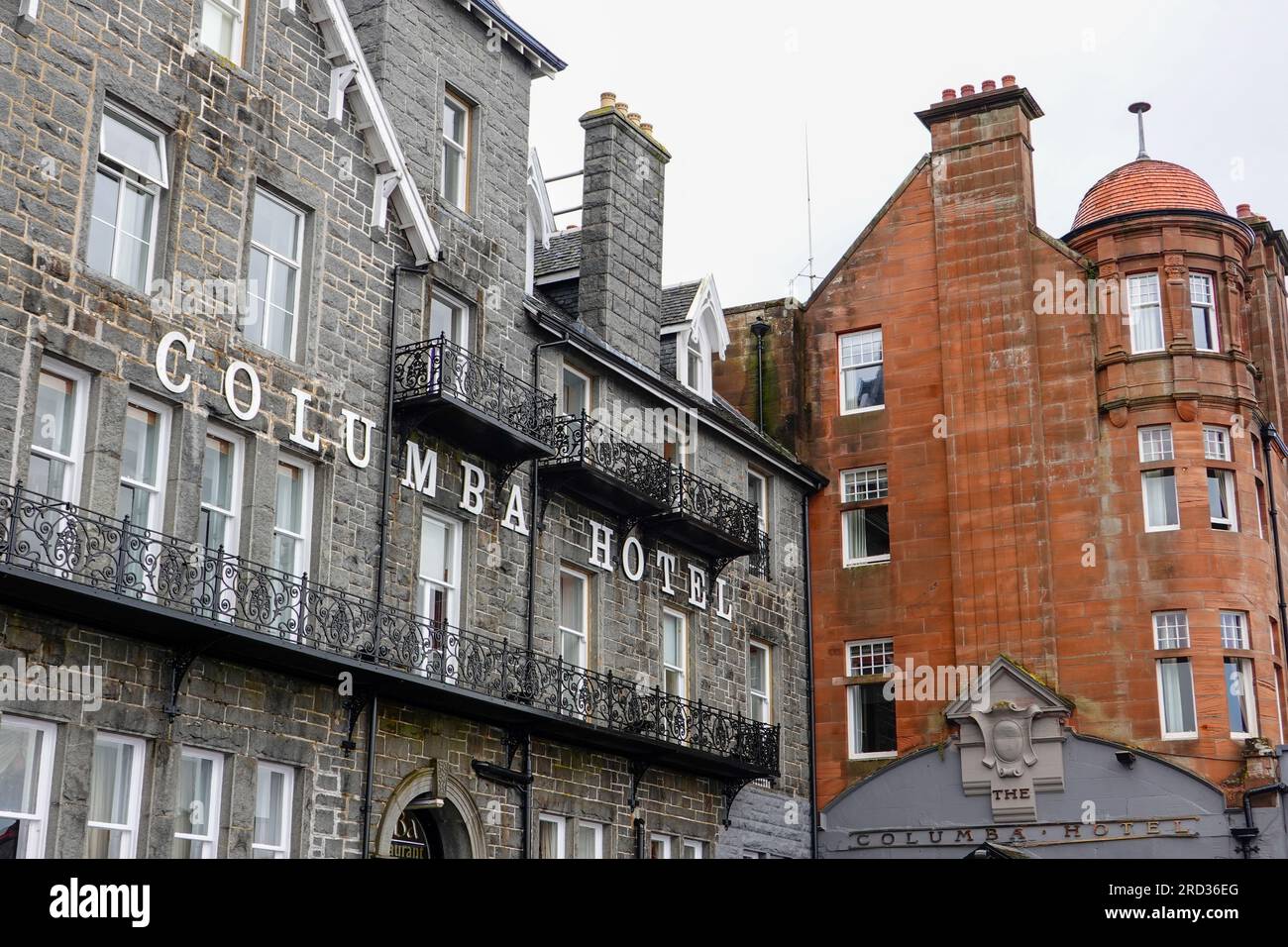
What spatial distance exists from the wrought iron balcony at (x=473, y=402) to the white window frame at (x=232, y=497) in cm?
296

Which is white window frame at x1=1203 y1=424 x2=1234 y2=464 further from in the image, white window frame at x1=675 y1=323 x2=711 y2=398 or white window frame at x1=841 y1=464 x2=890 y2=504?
white window frame at x1=675 y1=323 x2=711 y2=398

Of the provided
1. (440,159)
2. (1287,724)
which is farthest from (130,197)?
(1287,724)

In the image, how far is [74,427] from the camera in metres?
16.5

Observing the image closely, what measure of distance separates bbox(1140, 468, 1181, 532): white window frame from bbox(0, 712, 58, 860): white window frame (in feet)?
67.8

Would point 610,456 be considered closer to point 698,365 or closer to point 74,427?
point 698,365

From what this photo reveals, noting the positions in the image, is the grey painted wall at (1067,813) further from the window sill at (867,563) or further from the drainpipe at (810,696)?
the window sill at (867,563)

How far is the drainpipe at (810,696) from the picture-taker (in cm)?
3056

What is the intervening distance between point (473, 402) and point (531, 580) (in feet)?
10.7

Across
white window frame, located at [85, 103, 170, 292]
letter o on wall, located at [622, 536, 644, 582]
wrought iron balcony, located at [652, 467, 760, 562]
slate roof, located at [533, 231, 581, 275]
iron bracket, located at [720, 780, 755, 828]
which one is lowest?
iron bracket, located at [720, 780, 755, 828]

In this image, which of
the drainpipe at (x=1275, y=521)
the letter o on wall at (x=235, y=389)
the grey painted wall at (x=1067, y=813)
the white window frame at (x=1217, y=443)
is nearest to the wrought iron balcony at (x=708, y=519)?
the grey painted wall at (x=1067, y=813)

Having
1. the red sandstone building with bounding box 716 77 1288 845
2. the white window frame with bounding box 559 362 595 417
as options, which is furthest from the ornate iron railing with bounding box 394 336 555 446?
the red sandstone building with bounding box 716 77 1288 845

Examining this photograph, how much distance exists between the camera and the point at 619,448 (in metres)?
25.7

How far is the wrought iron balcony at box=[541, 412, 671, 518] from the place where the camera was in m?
24.2

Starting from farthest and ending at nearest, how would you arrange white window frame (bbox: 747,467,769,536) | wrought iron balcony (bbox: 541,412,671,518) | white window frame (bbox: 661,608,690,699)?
white window frame (bbox: 747,467,769,536) < white window frame (bbox: 661,608,690,699) < wrought iron balcony (bbox: 541,412,671,518)
